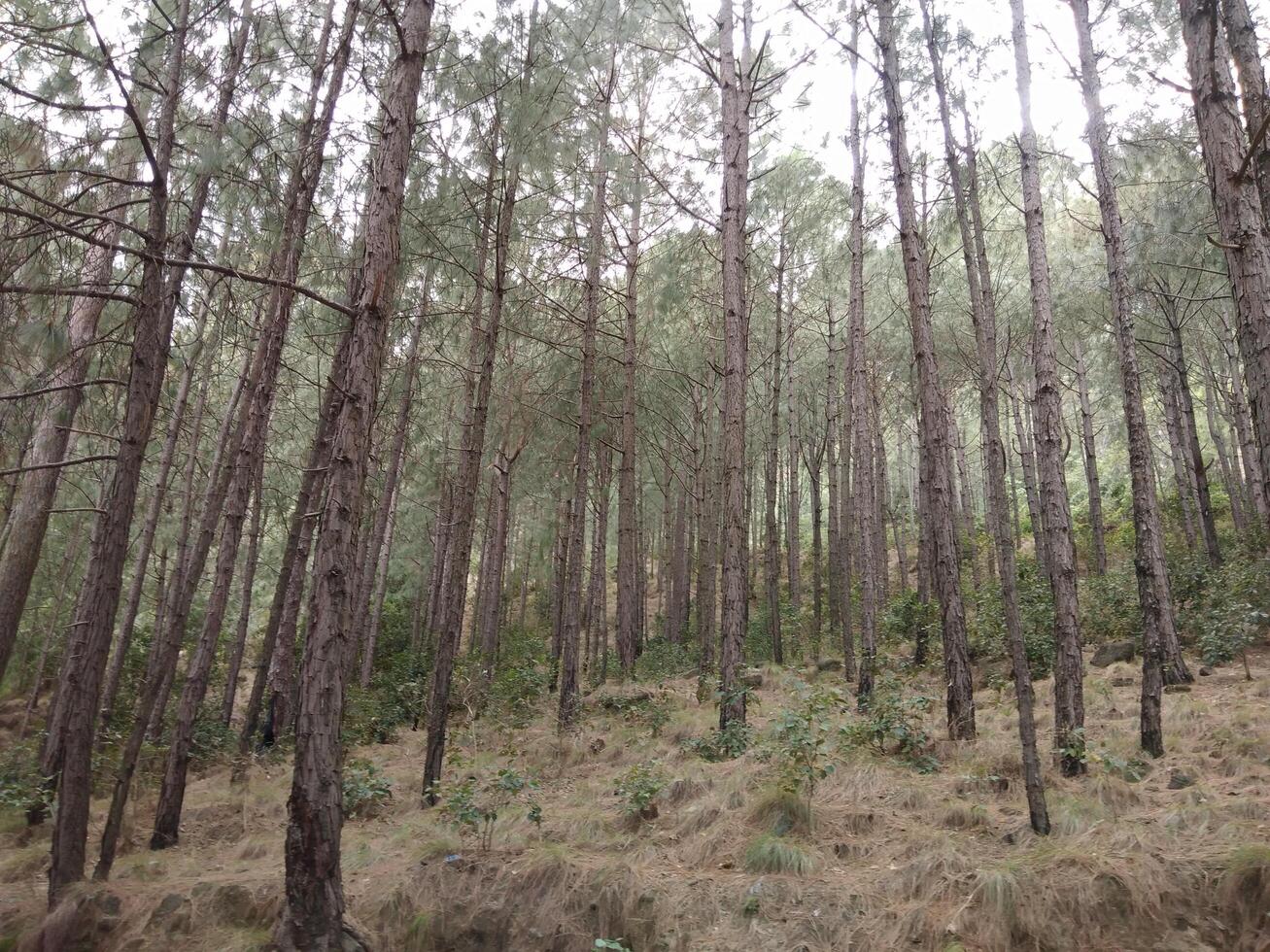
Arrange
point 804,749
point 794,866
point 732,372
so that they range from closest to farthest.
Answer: point 794,866
point 804,749
point 732,372

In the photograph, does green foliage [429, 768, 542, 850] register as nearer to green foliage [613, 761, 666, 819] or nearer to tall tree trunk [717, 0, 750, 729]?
green foliage [613, 761, 666, 819]

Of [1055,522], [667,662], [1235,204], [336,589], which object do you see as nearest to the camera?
A: [1235,204]

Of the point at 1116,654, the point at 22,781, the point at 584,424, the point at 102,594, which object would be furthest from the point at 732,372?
the point at 22,781

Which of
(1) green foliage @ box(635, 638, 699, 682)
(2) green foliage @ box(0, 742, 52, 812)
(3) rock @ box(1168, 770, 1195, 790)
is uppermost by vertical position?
(1) green foliage @ box(635, 638, 699, 682)

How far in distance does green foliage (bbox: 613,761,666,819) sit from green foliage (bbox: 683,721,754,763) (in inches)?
48.1

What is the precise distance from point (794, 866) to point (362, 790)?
363 cm

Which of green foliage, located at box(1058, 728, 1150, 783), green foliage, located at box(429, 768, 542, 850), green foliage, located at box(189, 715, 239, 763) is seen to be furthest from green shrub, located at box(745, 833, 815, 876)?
green foliage, located at box(189, 715, 239, 763)

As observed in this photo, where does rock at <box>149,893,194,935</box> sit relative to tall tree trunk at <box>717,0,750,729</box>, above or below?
below

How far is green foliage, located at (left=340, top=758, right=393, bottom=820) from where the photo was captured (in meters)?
5.91

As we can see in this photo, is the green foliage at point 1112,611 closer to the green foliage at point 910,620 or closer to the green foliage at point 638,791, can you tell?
the green foliage at point 910,620

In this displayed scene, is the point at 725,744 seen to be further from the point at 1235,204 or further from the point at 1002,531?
the point at 1235,204

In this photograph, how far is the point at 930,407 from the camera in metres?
6.05

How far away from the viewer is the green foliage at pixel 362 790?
591 centimetres

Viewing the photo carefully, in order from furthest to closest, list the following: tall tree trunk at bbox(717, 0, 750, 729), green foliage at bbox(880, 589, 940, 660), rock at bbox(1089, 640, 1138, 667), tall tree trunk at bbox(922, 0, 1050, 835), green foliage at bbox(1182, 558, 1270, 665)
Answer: green foliage at bbox(880, 589, 940, 660), rock at bbox(1089, 640, 1138, 667), green foliage at bbox(1182, 558, 1270, 665), tall tree trunk at bbox(717, 0, 750, 729), tall tree trunk at bbox(922, 0, 1050, 835)
